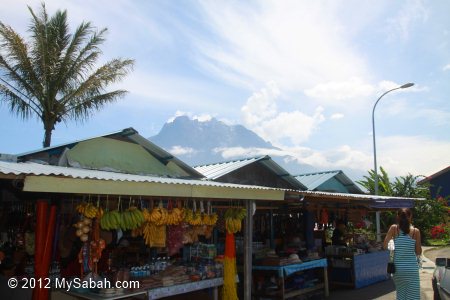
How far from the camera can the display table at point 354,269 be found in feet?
33.1

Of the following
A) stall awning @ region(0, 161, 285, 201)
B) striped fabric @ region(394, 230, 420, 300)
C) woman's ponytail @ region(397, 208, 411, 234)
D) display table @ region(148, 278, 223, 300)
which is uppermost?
stall awning @ region(0, 161, 285, 201)

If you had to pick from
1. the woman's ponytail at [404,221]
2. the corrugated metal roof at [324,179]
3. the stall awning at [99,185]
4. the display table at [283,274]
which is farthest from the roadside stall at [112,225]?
the corrugated metal roof at [324,179]

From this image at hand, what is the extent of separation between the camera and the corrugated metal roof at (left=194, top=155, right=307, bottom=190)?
12.3 metres

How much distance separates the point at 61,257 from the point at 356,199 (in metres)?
6.65

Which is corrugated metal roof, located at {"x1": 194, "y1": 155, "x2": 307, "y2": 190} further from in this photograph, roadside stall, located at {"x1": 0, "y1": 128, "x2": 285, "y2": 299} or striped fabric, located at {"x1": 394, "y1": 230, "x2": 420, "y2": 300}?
striped fabric, located at {"x1": 394, "y1": 230, "x2": 420, "y2": 300}

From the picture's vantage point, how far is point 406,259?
5199 mm

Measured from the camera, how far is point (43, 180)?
158 inches

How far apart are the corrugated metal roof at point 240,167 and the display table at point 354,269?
3972 mm

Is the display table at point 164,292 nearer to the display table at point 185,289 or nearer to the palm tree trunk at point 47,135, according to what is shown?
the display table at point 185,289

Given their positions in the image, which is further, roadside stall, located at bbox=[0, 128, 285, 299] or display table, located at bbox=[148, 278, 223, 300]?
display table, located at bbox=[148, 278, 223, 300]

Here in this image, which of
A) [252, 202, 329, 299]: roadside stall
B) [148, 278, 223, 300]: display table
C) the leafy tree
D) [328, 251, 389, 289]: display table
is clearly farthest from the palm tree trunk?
the leafy tree

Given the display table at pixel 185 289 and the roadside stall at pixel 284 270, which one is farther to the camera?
the roadside stall at pixel 284 270

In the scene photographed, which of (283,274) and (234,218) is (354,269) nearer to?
(283,274)

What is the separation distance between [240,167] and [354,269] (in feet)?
15.1
